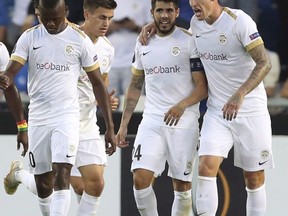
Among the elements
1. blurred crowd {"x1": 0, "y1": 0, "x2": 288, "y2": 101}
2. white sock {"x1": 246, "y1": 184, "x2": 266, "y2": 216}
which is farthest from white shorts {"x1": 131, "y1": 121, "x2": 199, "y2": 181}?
blurred crowd {"x1": 0, "y1": 0, "x2": 288, "y2": 101}

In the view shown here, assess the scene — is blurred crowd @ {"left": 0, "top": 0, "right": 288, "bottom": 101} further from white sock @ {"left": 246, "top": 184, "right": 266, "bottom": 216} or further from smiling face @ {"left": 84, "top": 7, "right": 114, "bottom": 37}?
white sock @ {"left": 246, "top": 184, "right": 266, "bottom": 216}

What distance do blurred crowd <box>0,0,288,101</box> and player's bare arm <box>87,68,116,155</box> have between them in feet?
5.69

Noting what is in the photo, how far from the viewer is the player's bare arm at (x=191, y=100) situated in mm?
10766

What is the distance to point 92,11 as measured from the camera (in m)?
11.1

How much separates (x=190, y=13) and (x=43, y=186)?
227 cm

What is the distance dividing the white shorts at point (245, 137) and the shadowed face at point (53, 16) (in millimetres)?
1402

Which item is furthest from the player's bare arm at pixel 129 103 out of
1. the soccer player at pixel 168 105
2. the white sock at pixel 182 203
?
the white sock at pixel 182 203

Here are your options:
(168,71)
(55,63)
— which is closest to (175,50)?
(168,71)

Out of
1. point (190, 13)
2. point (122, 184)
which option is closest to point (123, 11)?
point (190, 13)

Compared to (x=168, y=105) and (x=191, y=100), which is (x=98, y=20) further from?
(x=191, y=100)

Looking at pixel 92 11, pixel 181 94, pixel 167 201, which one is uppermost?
pixel 92 11

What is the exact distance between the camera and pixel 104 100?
34.7 ft

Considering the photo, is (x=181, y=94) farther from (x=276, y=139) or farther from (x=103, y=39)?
(x=276, y=139)

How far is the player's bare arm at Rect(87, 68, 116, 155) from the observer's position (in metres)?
10.6
